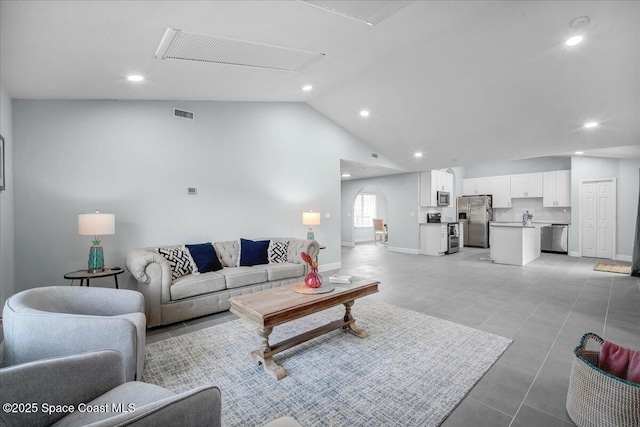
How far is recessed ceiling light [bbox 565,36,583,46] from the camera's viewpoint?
3044 millimetres

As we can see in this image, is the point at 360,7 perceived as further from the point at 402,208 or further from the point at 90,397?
the point at 402,208

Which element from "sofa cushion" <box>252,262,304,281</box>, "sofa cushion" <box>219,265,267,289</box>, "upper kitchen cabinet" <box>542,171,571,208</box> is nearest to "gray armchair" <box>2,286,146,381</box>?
"sofa cushion" <box>219,265,267,289</box>

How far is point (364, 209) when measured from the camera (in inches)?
465

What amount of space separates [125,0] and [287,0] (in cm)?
109

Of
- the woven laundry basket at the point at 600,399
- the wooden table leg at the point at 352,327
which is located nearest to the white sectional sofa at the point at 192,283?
the wooden table leg at the point at 352,327

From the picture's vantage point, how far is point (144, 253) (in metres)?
3.34

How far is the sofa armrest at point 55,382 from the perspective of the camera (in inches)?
41.2

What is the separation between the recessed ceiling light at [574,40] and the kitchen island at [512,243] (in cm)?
434

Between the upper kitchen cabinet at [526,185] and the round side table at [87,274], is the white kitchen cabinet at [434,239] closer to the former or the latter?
the upper kitchen cabinet at [526,185]

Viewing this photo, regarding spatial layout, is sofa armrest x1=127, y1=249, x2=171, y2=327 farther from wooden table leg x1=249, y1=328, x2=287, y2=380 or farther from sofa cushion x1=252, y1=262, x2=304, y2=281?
wooden table leg x1=249, y1=328, x2=287, y2=380

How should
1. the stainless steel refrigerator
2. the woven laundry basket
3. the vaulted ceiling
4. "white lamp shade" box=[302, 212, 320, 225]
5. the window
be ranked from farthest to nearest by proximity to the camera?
the window, the stainless steel refrigerator, "white lamp shade" box=[302, 212, 320, 225], the vaulted ceiling, the woven laundry basket

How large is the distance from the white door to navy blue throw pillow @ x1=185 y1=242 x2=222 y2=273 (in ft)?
29.4

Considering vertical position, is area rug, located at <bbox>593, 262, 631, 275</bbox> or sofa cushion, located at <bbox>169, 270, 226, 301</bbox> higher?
sofa cushion, located at <bbox>169, 270, 226, 301</bbox>

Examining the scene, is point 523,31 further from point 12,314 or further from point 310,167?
point 12,314
